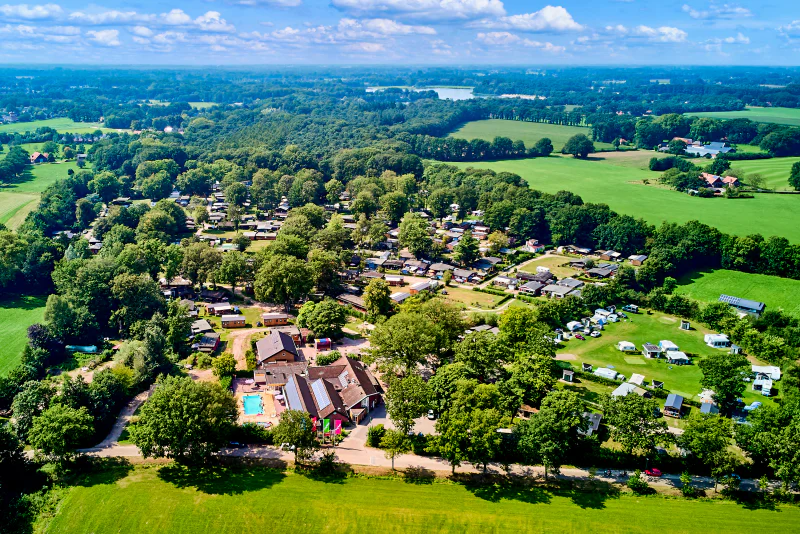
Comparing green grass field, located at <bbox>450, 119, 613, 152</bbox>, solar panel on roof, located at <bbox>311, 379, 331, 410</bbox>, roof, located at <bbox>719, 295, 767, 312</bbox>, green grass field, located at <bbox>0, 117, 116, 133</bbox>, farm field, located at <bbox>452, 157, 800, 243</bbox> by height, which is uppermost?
green grass field, located at <bbox>450, 119, 613, 152</bbox>

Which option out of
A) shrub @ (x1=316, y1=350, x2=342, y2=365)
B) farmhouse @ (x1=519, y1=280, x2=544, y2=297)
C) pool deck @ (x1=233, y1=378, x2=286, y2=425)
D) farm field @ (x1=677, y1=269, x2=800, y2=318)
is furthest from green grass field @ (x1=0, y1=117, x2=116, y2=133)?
farm field @ (x1=677, y1=269, x2=800, y2=318)

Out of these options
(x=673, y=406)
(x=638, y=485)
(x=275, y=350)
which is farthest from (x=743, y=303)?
(x=275, y=350)

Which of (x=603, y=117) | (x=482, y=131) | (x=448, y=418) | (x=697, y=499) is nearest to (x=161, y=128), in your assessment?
(x=482, y=131)

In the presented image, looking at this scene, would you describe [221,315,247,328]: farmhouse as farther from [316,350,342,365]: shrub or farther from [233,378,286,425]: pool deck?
[316,350,342,365]: shrub

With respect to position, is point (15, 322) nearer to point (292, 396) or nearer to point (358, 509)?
point (292, 396)

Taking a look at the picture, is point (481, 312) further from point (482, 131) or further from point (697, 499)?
point (482, 131)
